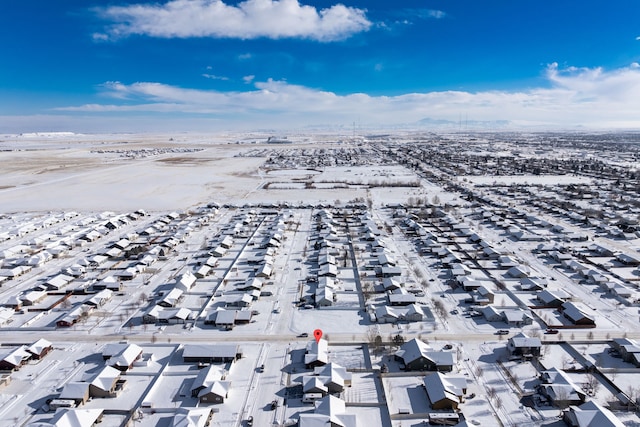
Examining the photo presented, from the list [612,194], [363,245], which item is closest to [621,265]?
[363,245]

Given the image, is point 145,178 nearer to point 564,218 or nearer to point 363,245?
point 363,245

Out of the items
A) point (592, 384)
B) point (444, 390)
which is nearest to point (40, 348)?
point (444, 390)

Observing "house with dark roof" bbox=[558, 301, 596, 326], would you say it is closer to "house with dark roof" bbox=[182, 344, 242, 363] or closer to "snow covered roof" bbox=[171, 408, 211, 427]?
"house with dark roof" bbox=[182, 344, 242, 363]

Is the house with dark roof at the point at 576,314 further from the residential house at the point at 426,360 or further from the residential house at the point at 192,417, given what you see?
the residential house at the point at 192,417

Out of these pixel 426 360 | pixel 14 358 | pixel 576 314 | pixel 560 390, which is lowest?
pixel 560 390

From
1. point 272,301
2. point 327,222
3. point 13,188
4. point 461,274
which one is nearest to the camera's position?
point 272,301

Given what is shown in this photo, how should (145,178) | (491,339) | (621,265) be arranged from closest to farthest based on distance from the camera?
(491,339) → (621,265) → (145,178)

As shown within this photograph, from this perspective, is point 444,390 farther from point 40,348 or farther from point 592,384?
point 40,348

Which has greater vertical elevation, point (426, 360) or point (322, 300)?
point (322, 300)

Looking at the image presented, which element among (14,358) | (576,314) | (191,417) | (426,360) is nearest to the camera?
(191,417)

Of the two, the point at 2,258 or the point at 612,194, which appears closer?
the point at 2,258

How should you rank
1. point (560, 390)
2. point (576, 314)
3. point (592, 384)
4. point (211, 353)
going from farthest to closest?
1. point (576, 314)
2. point (211, 353)
3. point (592, 384)
4. point (560, 390)
